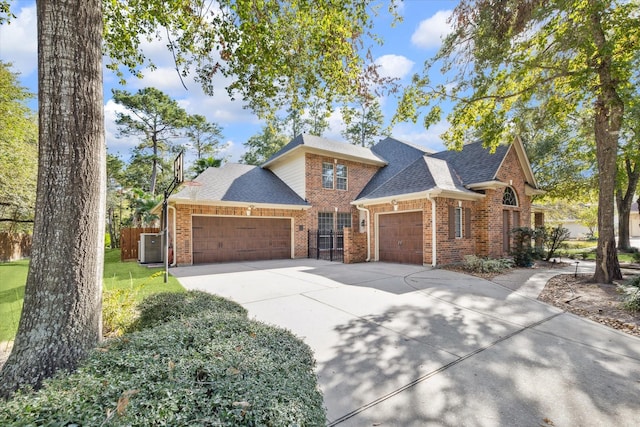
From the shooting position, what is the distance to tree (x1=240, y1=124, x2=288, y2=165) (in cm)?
2766

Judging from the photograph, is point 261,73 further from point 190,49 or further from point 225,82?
point 190,49

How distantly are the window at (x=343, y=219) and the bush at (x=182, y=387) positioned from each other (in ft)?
45.2

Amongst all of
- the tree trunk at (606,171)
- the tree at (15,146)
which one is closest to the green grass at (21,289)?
the tree at (15,146)

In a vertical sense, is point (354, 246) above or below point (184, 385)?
below

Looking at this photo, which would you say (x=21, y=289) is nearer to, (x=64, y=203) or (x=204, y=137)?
(x=64, y=203)

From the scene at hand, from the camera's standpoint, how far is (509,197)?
14.0 metres

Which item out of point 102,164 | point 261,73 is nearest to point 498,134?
point 261,73

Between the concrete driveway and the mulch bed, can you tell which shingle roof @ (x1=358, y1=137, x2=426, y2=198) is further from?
the concrete driveway

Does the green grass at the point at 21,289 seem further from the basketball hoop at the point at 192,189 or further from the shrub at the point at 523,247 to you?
the shrub at the point at 523,247

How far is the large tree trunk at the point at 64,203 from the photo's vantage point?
2490 mm

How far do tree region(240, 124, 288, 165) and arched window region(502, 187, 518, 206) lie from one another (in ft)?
63.7

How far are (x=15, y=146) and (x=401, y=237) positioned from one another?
19.7m

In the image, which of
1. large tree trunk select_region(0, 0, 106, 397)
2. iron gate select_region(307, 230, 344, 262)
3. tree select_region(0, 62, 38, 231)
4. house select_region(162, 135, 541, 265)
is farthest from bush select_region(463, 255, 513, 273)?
tree select_region(0, 62, 38, 231)

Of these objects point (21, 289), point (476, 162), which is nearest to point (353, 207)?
point (476, 162)
